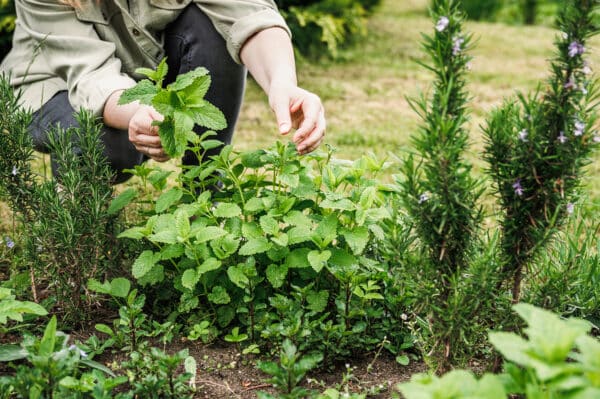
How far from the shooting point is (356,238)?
179 centimetres

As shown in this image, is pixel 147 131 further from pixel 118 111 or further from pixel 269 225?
pixel 269 225

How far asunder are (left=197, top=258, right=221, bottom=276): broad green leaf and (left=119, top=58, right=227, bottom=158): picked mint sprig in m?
0.29

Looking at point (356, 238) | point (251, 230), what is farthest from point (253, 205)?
point (356, 238)

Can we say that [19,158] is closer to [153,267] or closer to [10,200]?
[10,200]

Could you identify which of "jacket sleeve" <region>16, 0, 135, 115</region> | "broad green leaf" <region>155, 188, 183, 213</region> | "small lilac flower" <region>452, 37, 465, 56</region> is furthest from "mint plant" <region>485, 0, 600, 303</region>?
"jacket sleeve" <region>16, 0, 135, 115</region>

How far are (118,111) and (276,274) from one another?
2.42 feet

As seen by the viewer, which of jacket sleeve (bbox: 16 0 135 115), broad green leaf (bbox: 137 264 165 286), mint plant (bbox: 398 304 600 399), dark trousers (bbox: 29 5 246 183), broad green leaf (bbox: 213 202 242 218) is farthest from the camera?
dark trousers (bbox: 29 5 246 183)

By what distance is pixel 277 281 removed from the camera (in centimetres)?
181

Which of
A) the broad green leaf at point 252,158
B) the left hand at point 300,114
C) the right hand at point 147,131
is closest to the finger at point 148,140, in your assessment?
the right hand at point 147,131

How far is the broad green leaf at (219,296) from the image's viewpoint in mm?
1851

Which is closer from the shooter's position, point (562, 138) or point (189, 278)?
point (562, 138)

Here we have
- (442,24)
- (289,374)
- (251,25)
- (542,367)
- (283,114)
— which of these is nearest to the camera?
(542,367)

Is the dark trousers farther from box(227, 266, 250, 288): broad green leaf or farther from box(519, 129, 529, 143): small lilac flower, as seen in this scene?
box(519, 129, 529, 143): small lilac flower

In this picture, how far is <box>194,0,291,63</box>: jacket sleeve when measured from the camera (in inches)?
87.5
